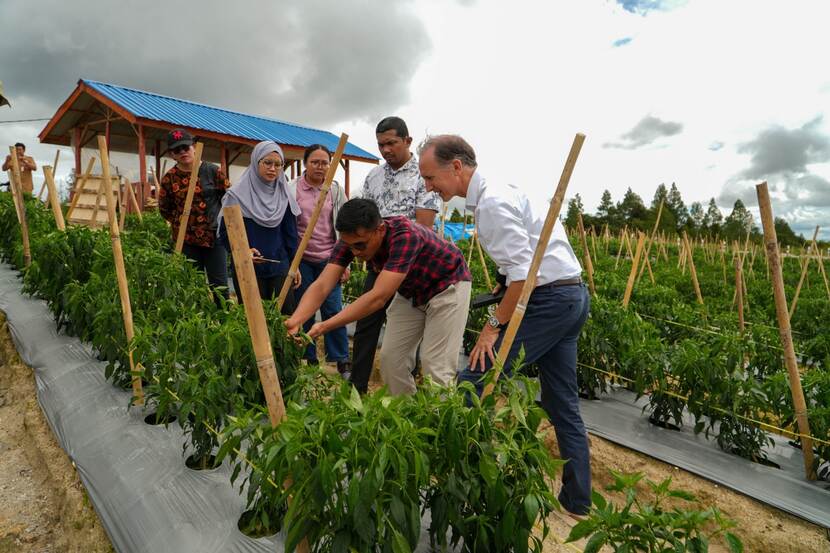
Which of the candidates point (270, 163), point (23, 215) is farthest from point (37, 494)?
point (23, 215)

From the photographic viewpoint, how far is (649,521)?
Answer: 4.09 feet

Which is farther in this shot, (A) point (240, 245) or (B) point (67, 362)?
(B) point (67, 362)

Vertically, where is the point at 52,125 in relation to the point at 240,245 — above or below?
above

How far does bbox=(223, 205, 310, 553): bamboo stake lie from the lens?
1.55 meters

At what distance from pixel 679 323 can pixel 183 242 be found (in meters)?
4.42

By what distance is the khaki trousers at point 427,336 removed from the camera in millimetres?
2545

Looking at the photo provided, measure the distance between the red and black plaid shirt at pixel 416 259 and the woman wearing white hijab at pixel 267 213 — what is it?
1.09 meters

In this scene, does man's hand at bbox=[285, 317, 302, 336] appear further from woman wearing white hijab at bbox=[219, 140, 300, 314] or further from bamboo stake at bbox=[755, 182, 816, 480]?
bamboo stake at bbox=[755, 182, 816, 480]

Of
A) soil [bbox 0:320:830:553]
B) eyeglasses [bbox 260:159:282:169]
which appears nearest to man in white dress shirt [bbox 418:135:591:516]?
soil [bbox 0:320:830:553]

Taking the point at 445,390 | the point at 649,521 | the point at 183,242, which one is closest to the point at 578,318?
the point at 445,390

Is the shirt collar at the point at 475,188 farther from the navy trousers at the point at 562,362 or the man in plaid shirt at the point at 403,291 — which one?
the navy trousers at the point at 562,362

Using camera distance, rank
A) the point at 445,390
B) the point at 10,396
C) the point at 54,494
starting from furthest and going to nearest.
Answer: the point at 10,396
the point at 54,494
the point at 445,390

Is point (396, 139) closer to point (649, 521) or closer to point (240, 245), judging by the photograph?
point (240, 245)

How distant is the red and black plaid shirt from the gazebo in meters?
10.3
